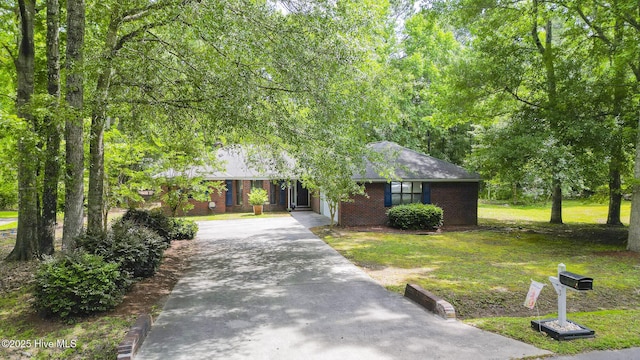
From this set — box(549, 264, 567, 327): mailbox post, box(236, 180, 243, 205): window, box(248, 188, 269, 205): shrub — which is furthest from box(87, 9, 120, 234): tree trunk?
box(236, 180, 243, 205): window

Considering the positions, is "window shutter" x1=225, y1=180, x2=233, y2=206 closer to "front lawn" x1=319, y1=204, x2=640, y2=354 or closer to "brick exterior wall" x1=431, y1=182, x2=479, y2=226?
"front lawn" x1=319, y1=204, x2=640, y2=354

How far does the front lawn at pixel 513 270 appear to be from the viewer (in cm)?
589

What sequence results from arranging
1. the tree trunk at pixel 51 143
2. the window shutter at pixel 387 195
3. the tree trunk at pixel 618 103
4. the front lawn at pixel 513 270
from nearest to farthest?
1. the front lawn at pixel 513 270
2. the tree trunk at pixel 51 143
3. the tree trunk at pixel 618 103
4. the window shutter at pixel 387 195

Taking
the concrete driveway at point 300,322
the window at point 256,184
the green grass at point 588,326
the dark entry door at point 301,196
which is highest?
the window at point 256,184

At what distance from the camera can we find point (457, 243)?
45.2 ft

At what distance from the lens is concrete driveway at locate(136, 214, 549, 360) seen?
5.03 m

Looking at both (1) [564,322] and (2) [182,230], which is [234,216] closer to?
(2) [182,230]

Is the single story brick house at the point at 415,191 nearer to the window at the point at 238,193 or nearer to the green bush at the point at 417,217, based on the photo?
the green bush at the point at 417,217

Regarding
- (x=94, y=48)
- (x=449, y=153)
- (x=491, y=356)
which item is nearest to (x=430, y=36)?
(x=449, y=153)

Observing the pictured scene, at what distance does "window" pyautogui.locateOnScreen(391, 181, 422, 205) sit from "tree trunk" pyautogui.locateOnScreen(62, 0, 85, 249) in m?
13.1

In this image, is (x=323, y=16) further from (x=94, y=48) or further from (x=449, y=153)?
(x=449, y=153)

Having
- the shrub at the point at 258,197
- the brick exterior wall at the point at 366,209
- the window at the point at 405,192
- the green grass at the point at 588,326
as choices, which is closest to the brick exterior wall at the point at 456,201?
the window at the point at 405,192

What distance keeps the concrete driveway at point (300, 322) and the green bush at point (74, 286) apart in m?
1.03

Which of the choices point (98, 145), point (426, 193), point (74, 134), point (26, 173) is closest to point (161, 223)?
point (98, 145)
